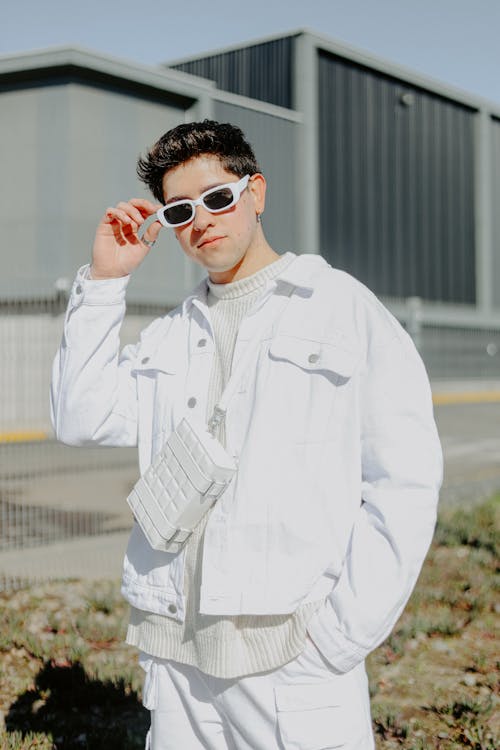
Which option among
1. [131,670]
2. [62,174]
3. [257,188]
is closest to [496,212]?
[62,174]

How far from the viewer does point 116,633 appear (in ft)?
16.8

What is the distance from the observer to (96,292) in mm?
2273

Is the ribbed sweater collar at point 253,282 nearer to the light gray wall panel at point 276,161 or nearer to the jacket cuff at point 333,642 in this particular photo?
the jacket cuff at point 333,642

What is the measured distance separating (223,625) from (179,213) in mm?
926

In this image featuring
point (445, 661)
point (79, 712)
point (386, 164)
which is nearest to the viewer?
point (79, 712)

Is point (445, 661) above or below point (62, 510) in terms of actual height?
below

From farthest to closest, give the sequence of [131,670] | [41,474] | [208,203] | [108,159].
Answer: [108,159], [41,474], [131,670], [208,203]

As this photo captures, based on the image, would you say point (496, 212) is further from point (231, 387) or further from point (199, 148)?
point (231, 387)

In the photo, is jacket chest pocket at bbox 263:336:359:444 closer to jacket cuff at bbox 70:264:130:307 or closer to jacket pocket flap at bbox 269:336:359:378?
jacket pocket flap at bbox 269:336:359:378

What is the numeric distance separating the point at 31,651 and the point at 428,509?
3385 mm

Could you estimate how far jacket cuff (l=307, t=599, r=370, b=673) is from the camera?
6.23ft

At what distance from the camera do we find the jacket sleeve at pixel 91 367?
2.26m

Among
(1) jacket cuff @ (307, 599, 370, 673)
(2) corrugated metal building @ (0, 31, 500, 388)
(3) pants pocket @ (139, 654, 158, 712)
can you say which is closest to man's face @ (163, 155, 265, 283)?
(1) jacket cuff @ (307, 599, 370, 673)

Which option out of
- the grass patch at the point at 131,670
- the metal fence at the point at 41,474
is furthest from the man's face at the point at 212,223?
the metal fence at the point at 41,474
